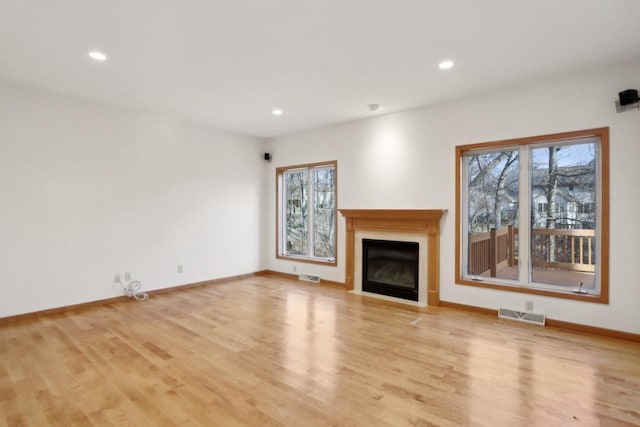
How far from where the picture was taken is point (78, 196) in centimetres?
421

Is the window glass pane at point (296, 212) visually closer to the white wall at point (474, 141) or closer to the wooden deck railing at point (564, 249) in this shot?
the white wall at point (474, 141)

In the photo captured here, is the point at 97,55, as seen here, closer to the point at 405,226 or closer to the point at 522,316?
the point at 405,226

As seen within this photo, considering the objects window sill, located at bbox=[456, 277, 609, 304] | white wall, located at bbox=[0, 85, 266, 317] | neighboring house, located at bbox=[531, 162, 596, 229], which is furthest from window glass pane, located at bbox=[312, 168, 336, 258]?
neighboring house, located at bbox=[531, 162, 596, 229]

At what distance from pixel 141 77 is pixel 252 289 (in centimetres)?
336

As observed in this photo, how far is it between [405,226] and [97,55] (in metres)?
4.09

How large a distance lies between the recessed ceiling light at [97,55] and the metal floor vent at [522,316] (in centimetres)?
506

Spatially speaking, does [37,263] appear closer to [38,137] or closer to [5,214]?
[5,214]

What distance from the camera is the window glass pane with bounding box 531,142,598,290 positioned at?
138 inches

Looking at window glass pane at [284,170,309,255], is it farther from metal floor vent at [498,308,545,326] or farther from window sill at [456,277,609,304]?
metal floor vent at [498,308,545,326]

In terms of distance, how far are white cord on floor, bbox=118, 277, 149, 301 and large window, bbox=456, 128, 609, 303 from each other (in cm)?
448

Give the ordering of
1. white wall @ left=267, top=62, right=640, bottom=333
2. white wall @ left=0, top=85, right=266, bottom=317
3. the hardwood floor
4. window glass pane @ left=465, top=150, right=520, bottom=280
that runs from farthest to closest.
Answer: window glass pane @ left=465, top=150, right=520, bottom=280
white wall @ left=0, top=85, right=266, bottom=317
white wall @ left=267, top=62, right=640, bottom=333
the hardwood floor

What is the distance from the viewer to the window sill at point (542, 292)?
11.0ft

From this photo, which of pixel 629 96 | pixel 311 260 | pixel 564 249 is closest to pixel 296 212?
pixel 311 260

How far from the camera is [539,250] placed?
3789 mm
